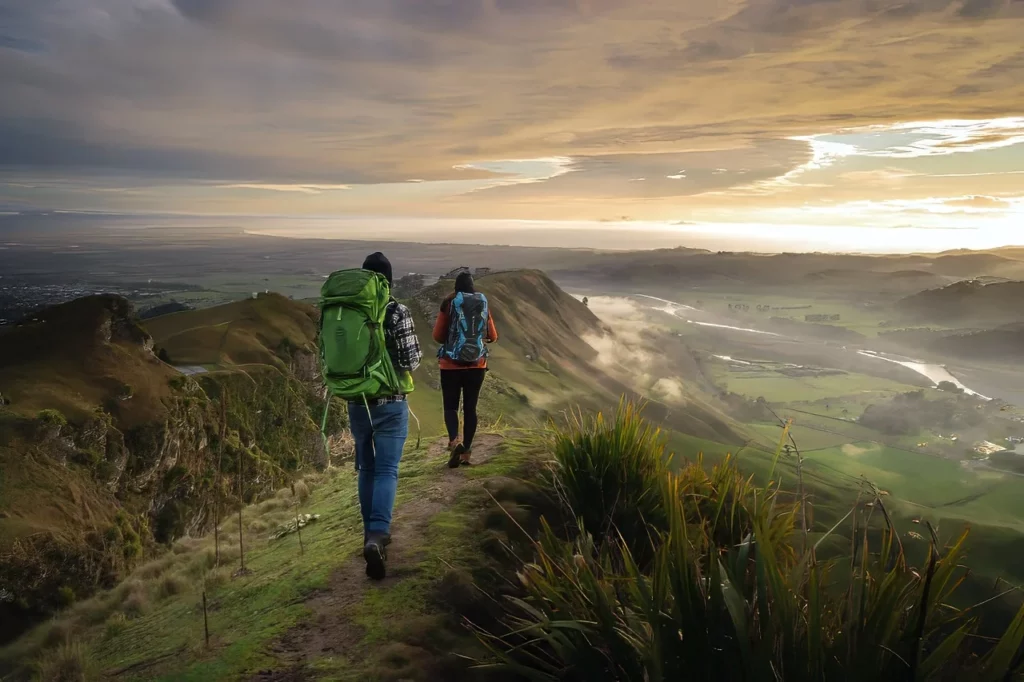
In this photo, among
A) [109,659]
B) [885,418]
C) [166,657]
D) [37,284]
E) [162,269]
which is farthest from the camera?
[885,418]

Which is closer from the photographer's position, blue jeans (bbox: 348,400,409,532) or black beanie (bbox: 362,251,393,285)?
blue jeans (bbox: 348,400,409,532)

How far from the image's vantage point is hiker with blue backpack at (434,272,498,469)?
22.6 feet

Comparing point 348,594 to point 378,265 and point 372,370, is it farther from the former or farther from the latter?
point 378,265

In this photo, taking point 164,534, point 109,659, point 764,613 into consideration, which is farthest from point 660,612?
point 164,534

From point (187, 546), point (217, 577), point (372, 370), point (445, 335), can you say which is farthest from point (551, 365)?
point (372, 370)

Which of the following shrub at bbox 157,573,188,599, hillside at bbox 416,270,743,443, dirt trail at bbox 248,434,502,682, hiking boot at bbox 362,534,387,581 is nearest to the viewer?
dirt trail at bbox 248,434,502,682

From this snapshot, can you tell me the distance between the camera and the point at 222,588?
538cm

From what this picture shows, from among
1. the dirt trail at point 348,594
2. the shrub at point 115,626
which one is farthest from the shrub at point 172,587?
the dirt trail at point 348,594

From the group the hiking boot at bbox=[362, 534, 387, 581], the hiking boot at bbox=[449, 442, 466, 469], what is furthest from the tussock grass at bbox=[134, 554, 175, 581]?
the hiking boot at bbox=[362, 534, 387, 581]

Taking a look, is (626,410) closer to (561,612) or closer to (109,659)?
(561,612)

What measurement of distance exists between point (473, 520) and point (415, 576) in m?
1.04

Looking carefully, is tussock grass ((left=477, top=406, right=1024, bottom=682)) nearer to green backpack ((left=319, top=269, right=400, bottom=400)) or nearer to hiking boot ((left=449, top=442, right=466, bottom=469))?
green backpack ((left=319, top=269, right=400, bottom=400))

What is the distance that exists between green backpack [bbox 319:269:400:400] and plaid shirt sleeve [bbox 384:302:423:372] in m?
0.20

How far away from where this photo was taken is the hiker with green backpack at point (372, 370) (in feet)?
15.2
